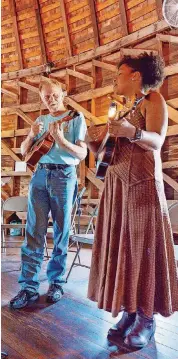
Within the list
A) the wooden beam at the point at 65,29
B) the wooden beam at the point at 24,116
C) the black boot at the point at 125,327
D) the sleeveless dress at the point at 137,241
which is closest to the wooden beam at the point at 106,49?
the wooden beam at the point at 65,29

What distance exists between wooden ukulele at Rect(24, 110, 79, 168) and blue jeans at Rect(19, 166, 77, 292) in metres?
0.10

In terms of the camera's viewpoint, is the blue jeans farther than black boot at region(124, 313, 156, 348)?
Yes

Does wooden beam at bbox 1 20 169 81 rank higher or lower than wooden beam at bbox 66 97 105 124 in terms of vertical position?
higher

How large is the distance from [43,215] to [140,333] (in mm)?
1126

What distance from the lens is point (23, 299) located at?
7.97 feet

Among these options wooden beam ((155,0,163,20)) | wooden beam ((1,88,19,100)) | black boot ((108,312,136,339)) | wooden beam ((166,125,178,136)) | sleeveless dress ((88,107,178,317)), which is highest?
wooden beam ((155,0,163,20))

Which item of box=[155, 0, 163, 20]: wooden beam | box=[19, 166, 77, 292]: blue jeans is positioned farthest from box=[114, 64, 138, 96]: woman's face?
box=[155, 0, 163, 20]: wooden beam

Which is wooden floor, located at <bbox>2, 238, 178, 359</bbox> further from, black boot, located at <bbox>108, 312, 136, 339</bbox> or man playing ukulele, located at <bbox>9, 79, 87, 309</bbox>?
man playing ukulele, located at <bbox>9, 79, 87, 309</bbox>

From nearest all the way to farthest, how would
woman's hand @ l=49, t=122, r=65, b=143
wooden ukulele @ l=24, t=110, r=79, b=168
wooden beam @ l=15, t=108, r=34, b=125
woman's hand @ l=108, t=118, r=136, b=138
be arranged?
1. woman's hand @ l=108, t=118, r=136, b=138
2. woman's hand @ l=49, t=122, r=65, b=143
3. wooden ukulele @ l=24, t=110, r=79, b=168
4. wooden beam @ l=15, t=108, r=34, b=125

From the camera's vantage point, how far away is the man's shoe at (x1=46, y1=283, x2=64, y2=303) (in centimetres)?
254

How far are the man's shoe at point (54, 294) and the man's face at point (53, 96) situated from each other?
1.37 meters

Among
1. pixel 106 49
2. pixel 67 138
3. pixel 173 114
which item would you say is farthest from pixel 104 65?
pixel 67 138

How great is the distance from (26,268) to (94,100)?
16.9 ft

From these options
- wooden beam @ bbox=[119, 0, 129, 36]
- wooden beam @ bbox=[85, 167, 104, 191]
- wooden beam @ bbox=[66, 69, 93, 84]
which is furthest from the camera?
wooden beam @ bbox=[66, 69, 93, 84]
